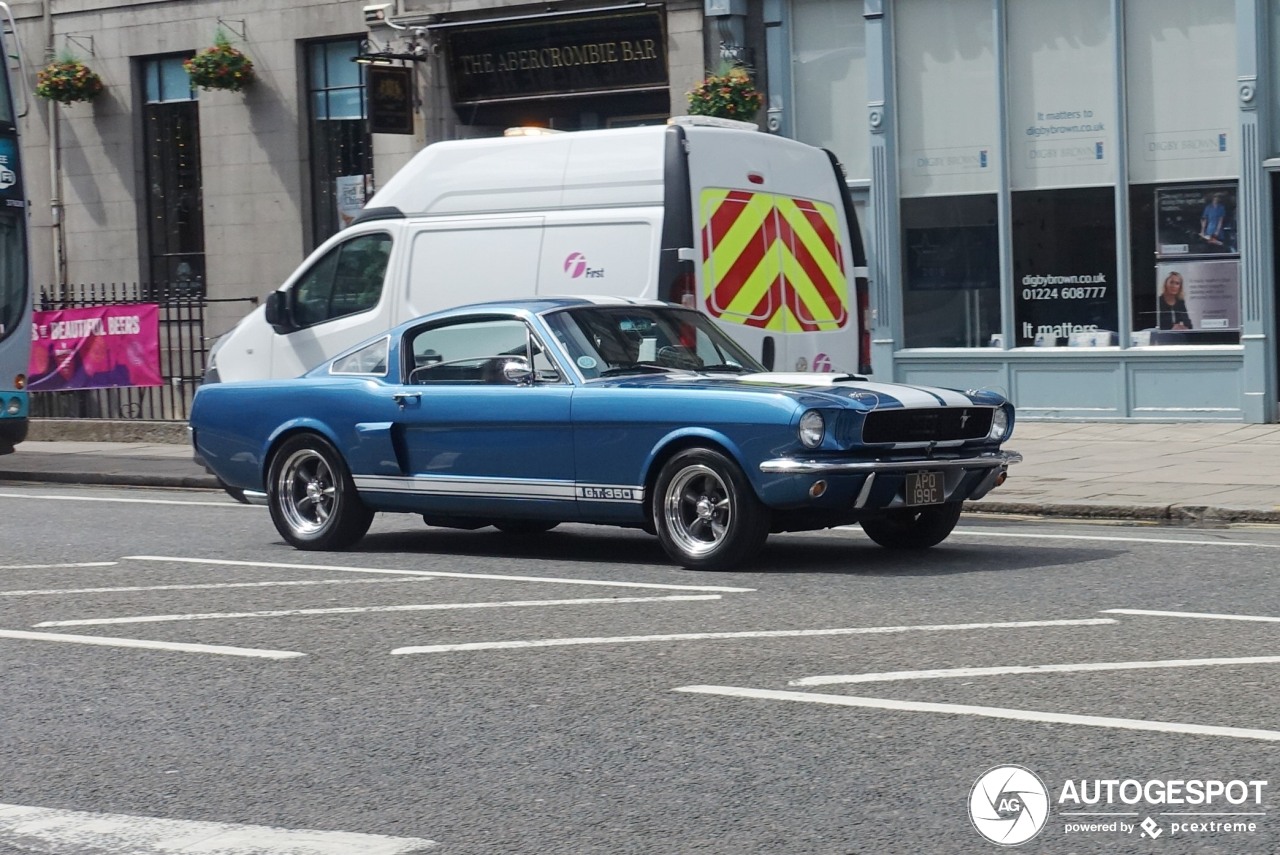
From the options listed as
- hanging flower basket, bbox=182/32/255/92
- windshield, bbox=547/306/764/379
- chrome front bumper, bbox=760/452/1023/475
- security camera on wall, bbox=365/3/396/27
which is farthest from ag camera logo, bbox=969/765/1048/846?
hanging flower basket, bbox=182/32/255/92

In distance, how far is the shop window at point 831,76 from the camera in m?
20.9

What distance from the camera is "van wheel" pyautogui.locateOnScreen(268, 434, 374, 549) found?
11172 millimetres

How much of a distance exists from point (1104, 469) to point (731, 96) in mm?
7586

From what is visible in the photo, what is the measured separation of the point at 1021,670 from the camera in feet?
22.4

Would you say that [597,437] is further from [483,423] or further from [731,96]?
[731,96]

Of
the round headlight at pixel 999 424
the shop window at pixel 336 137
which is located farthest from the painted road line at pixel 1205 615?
the shop window at pixel 336 137

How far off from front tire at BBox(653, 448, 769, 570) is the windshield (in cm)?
Result: 88

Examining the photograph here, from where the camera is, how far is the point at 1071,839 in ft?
15.4

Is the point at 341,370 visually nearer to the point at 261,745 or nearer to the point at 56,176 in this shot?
the point at 261,745

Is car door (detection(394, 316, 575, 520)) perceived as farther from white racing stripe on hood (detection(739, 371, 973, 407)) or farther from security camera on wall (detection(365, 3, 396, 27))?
security camera on wall (detection(365, 3, 396, 27))

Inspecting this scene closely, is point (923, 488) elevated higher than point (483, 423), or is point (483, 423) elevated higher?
point (483, 423)

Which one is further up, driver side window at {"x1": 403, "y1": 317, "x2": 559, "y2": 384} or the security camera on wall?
the security camera on wall

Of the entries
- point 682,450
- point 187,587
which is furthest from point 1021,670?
point 187,587

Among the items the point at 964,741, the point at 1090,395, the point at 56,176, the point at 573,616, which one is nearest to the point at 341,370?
the point at 573,616
